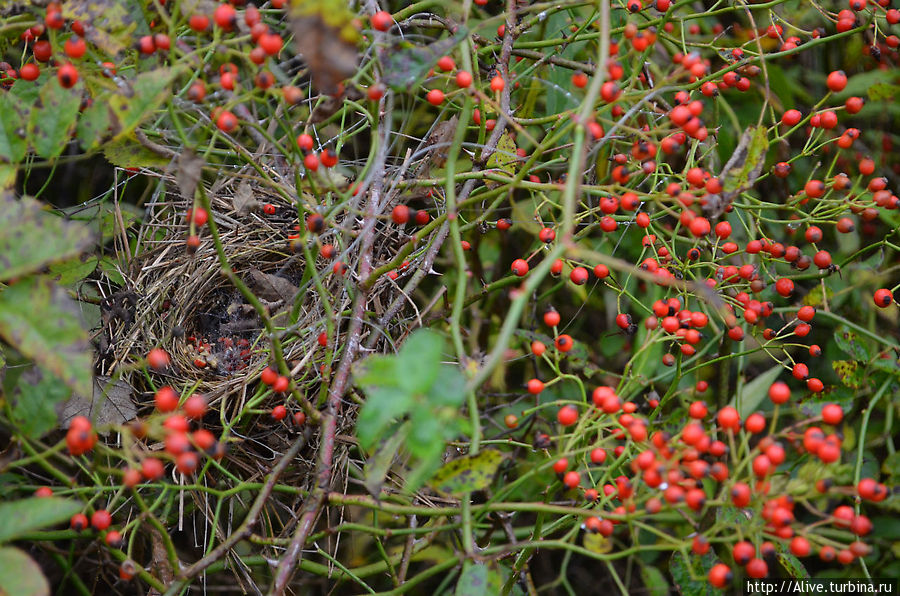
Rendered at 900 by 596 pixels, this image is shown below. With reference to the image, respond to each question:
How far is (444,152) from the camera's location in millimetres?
1531

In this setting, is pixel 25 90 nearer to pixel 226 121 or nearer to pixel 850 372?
pixel 226 121

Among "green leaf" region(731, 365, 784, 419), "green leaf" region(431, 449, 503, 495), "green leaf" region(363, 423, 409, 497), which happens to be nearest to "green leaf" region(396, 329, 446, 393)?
"green leaf" region(363, 423, 409, 497)

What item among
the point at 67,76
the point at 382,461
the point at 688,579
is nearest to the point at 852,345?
the point at 688,579

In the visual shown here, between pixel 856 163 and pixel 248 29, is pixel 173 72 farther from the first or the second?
pixel 856 163

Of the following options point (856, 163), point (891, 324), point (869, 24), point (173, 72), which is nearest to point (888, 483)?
point (891, 324)

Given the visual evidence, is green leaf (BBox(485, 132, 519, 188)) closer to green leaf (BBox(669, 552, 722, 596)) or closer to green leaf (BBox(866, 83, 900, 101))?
green leaf (BBox(669, 552, 722, 596))

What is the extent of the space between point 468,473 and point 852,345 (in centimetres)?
114

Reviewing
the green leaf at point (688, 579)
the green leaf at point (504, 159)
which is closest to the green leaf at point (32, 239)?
the green leaf at point (504, 159)

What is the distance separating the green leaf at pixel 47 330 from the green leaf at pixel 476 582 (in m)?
0.49

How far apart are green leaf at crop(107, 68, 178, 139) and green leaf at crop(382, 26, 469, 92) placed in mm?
284

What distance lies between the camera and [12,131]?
3.34ft

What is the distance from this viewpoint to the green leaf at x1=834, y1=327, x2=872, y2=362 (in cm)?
164

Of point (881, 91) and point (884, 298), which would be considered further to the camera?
point (881, 91)

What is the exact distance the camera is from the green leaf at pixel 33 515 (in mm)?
820
